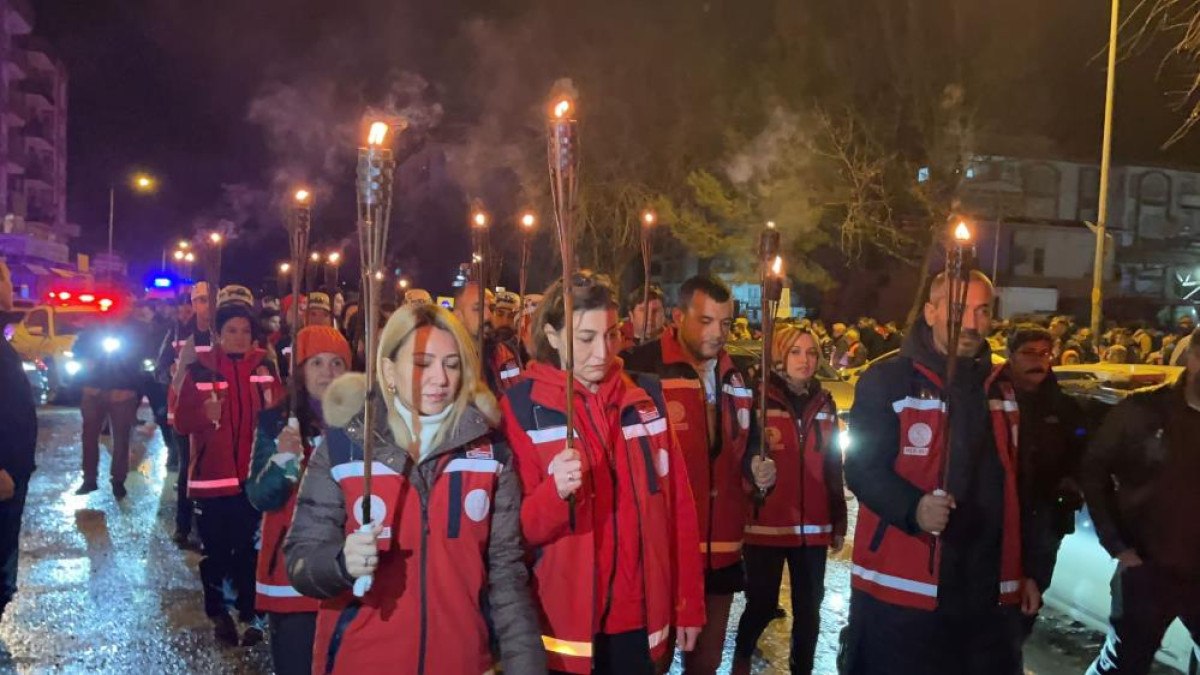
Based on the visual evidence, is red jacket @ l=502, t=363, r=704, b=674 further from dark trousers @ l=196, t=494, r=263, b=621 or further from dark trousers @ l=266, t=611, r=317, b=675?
dark trousers @ l=196, t=494, r=263, b=621

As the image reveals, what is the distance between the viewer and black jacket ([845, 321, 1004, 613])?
12.3 feet

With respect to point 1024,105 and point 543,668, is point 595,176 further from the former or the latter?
point 543,668

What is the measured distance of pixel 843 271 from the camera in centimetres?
4072

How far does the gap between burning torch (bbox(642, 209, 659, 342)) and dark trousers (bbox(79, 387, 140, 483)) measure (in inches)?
261

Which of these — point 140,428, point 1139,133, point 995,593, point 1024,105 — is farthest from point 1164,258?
point 995,593

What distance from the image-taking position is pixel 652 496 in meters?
3.38

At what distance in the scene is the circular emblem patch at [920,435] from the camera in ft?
12.5

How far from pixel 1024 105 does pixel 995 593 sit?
24.4 metres

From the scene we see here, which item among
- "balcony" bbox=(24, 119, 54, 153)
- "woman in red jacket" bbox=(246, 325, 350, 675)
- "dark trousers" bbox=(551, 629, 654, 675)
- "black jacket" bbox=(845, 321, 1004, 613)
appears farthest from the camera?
"balcony" bbox=(24, 119, 54, 153)

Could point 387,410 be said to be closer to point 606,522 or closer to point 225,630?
point 606,522

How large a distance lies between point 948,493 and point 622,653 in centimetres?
136

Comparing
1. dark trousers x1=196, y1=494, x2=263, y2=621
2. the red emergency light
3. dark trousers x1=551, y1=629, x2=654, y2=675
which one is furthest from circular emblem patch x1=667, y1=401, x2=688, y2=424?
the red emergency light

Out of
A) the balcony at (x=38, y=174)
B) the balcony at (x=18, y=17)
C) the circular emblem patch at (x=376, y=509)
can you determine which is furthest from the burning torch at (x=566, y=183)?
the balcony at (x=38, y=174)

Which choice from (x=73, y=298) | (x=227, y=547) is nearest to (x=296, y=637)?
(x=227, y=547)
